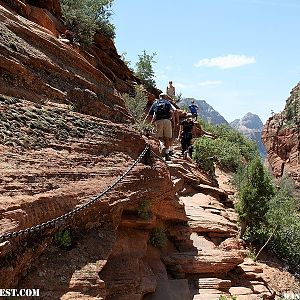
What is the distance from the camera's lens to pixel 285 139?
120 ft

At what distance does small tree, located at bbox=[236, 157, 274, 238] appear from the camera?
14.4 metres

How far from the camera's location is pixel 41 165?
5.96 m

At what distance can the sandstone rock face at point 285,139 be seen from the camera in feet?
114

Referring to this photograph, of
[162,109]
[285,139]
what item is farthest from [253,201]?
[285,139]

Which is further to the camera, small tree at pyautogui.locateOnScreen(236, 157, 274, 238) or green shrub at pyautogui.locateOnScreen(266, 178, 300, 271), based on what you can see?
green shrub at pyautogui.locateOnScreen(266, 178, 300, 271)

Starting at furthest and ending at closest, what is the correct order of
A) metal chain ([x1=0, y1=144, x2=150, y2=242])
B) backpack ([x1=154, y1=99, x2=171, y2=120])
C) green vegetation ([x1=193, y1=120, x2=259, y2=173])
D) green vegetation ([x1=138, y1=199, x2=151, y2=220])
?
green vegetation ([x1=193, y1=120, x2=259, y2=173]) < backpack ([x1=154, y1=99, x2=171, y2=120]) < green vegetation ([x1=138, y1=199, x2=151, y2=220]) < metal chain ([x1=0, y1=144, x2=150, y2=242])

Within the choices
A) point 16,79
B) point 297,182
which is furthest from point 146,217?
point 297,182

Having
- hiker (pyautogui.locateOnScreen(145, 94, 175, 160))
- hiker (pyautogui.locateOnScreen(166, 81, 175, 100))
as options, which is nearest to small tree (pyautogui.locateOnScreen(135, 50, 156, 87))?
hiker (pyautogui.locateOnScreen(166, 81, 175, 100))

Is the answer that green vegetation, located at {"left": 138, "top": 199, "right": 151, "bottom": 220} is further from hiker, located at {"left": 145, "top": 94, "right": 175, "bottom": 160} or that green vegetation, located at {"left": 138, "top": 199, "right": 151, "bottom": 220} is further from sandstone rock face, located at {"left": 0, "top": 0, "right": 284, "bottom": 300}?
hiker, located at {"left": 145, "top": 94, "right": 175, "bottom": 160}

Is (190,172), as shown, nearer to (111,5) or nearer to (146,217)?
(146,217)

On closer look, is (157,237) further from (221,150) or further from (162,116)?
(221,150)

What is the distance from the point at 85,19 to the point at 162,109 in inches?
383

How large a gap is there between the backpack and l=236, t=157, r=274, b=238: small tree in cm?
443

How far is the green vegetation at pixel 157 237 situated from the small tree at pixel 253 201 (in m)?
6.07
